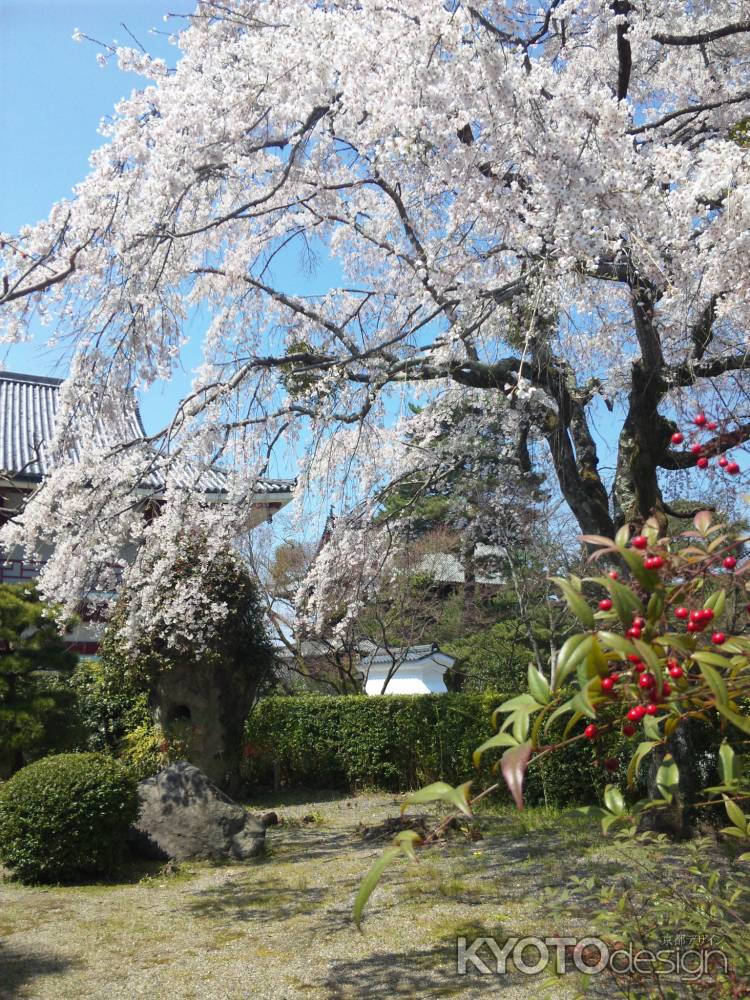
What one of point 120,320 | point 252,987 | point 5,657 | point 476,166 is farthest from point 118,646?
point 476,166

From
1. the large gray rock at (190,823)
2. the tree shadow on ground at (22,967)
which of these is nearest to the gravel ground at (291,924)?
the tree shadow on ground at (22,967)

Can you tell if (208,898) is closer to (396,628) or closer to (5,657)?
(5,657)

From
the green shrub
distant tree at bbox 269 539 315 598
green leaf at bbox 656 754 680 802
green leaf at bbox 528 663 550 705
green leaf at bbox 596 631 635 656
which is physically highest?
distant tree at bbox 269 539 315 598

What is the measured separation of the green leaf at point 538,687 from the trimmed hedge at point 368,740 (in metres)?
7.58

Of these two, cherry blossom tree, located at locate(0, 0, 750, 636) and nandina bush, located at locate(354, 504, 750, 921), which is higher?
cherry blossom tree, located at locate(0, 0, 750, 636)

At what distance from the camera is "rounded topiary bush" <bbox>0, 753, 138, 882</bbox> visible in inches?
227

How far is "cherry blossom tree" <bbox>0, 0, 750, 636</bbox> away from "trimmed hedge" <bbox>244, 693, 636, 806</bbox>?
2638 mm

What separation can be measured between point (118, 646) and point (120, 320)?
14.0 feet

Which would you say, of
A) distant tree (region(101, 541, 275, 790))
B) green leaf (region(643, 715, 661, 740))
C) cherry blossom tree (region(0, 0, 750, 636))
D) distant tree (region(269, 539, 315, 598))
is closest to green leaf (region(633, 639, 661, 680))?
green leaf (region(643, 715, 661, 740))

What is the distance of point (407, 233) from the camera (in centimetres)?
647

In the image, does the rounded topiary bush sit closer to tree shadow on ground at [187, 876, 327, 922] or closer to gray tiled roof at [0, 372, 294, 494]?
tree shadow on ground at [187, 876, 327, 922]

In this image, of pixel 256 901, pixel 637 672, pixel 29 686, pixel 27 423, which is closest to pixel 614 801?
pixel 637 672

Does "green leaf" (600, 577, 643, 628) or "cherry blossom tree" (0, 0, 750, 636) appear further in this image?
"cherry blossom tree" (0, 0, 750, 636)

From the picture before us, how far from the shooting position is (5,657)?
7.06 metres
